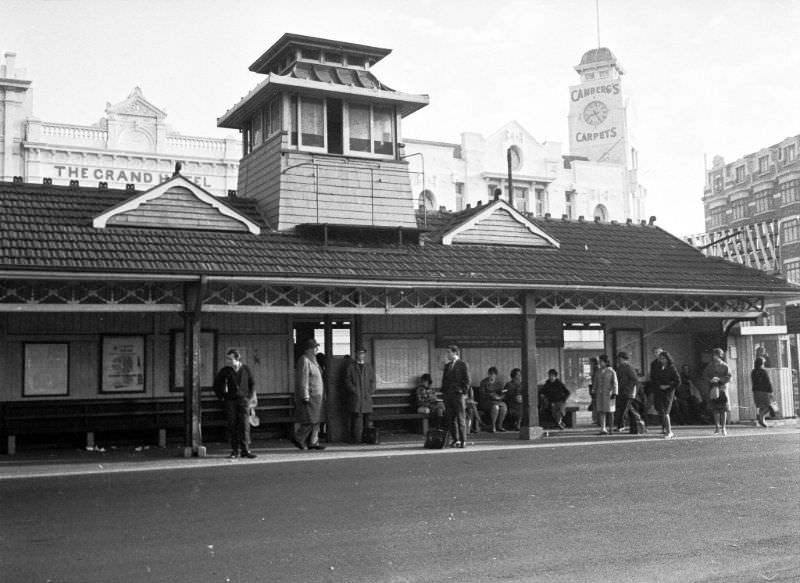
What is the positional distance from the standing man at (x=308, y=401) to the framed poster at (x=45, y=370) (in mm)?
4453

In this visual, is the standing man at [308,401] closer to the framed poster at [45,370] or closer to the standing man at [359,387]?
the standing man at [359,387]

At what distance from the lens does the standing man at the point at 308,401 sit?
1705 cm

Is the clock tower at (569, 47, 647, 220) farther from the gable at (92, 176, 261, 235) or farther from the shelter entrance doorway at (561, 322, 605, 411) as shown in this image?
the gable at (92, 176, 261, 235)

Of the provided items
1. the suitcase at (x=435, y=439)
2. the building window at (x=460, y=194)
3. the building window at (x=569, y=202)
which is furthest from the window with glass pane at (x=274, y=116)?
the building window at (x=569, y=202)

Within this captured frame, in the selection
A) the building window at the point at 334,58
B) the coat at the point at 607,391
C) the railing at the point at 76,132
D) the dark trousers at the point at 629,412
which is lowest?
the dark trousers at the point at 629,412

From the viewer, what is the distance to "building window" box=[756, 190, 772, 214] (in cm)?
6512

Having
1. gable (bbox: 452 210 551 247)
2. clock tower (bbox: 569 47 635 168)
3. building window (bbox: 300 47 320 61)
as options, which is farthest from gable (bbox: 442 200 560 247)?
clock tower (bbox: 569 47 635 168)

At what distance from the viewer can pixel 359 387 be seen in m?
18.3

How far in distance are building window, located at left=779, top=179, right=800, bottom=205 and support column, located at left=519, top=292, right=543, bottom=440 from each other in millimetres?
48210

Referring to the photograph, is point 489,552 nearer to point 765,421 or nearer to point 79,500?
point 79,500

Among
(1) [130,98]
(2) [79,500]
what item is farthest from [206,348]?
(1) [130,98]

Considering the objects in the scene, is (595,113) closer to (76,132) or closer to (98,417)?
(76,132)

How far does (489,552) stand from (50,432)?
11.8m

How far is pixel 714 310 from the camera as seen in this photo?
21891 mm
